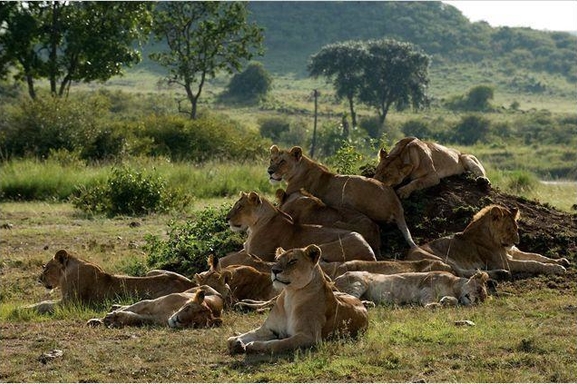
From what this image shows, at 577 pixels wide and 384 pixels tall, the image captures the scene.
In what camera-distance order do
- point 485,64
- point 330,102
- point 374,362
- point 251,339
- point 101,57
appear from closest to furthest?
point 374,362, point 251,339, point 101,57, point 330,102, point 485,64

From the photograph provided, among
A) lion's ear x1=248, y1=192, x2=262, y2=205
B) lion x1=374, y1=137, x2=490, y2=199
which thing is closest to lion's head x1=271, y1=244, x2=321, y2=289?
lion's ear x1=248, y1=192, x2=262, y2=205

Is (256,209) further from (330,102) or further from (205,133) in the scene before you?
(330,102)

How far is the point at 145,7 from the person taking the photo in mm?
33531

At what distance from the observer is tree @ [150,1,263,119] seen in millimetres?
37312

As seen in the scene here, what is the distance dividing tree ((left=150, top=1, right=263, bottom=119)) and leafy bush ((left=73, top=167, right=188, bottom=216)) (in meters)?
19.9

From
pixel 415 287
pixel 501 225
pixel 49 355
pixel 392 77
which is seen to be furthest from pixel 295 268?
pixel 392 77

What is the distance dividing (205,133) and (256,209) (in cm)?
1826

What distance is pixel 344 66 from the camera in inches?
2437

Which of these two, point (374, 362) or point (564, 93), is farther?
point (564, 93)

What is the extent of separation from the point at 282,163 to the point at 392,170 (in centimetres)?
118

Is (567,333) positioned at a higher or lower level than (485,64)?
higher

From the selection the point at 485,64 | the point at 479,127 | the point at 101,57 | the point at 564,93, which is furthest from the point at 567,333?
the point at 485,64

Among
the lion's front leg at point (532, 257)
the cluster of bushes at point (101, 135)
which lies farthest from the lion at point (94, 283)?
the cluster of bushes at point (101, 135)

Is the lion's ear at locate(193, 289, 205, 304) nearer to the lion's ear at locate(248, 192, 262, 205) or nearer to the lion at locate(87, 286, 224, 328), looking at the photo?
the lion at locate(87, 286, 224, 328)
